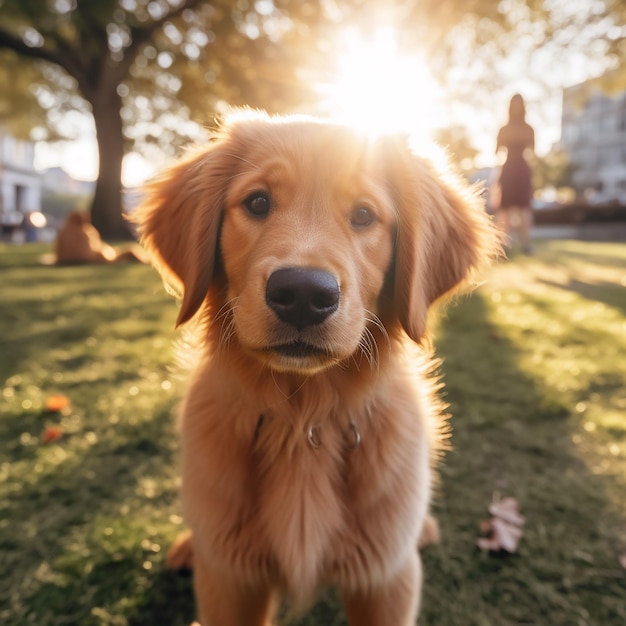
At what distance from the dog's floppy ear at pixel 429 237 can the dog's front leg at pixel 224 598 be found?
110 centimetres

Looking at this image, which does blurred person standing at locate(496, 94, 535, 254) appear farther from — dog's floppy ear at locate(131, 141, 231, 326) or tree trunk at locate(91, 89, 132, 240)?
tree trunk at locate(91, 89, 132, 240)

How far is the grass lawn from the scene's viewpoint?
2229 mm

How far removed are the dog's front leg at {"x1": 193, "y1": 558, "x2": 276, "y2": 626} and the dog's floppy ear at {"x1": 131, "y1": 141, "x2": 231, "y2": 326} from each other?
931 millimetres

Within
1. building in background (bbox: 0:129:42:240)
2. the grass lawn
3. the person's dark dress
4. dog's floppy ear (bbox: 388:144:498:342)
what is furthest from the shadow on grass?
building in background (bbox: 0:129:42:240)

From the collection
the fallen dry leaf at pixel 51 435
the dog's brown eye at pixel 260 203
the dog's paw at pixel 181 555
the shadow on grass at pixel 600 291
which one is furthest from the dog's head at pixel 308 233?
the shadow on grass at pixel 600 291

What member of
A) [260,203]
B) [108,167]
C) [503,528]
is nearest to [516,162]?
[503,528]

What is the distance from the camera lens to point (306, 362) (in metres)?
1.79

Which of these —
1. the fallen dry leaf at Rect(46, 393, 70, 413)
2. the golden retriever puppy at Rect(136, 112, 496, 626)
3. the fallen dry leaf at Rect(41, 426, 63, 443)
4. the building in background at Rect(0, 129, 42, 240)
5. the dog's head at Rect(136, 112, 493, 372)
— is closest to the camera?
the dog's head at Rect(136, 112, 493, 372)

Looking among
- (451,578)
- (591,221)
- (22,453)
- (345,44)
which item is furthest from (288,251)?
(591,221)

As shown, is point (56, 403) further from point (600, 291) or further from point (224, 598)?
point (600, 291)

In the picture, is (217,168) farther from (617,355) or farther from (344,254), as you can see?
(617,355)

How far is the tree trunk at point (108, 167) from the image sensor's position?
1773 cm

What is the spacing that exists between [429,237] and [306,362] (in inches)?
31.5

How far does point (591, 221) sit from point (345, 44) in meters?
16.3
